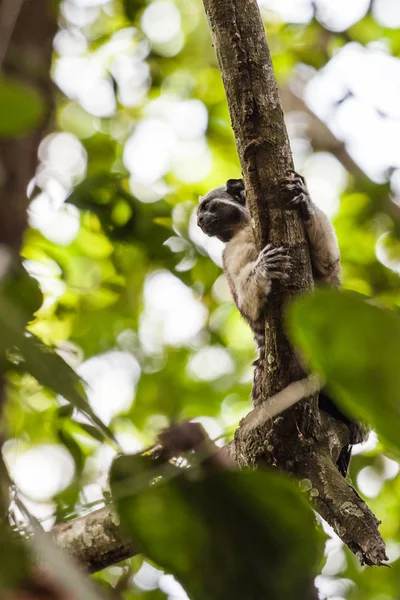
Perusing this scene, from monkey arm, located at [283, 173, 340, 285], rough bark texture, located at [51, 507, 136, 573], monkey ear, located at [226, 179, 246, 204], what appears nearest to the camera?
rough bark texture, located at [51, 507, 136, 573]

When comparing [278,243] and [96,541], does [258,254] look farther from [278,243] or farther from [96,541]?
[96,541]

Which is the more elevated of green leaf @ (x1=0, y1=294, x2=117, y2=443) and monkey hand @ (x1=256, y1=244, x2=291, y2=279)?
monkey hand @ (x1=256, y1=244, x2=291, y2=279)

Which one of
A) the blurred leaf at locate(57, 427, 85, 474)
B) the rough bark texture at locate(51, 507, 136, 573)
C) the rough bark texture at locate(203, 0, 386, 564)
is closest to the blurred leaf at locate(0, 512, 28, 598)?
the blurred leaf at locate(57, 427, 85, 474)

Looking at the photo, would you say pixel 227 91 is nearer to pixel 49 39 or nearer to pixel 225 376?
pixel 49 39

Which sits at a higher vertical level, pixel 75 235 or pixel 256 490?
pixel 75 235

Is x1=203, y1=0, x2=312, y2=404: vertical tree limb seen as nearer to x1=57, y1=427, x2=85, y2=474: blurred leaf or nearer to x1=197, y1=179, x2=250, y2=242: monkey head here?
x1=57, y1=427, x2=85, y2=474: blurred leaf

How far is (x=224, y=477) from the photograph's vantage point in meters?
0.64

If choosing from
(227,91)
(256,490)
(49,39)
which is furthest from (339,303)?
(227,91)

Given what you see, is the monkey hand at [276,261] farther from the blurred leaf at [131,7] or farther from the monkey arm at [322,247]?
the blurred leaf at [131,7]

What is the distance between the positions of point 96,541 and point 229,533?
8.03 ft

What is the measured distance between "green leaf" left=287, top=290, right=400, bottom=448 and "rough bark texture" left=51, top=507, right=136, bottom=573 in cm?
243

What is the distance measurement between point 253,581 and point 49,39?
36.6 inches

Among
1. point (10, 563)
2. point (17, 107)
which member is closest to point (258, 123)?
point (17, 107)

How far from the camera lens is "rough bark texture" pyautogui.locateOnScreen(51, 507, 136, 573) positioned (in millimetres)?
2891
